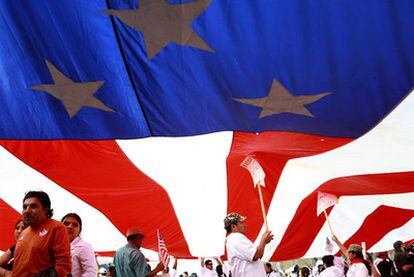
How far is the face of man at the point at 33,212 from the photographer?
3247 mm

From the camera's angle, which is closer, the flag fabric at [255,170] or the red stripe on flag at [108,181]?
the flag fabric at [255,170]

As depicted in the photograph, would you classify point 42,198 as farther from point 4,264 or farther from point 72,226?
point 72,226

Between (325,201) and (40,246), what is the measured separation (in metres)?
4.05

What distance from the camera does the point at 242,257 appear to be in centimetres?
432

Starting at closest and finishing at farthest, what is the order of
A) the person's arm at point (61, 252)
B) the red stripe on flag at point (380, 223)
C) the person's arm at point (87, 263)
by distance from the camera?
the person's arm at point (61, 252) < the person's arm at point (87, 263) < the red stripe on flag at point (380, 223)

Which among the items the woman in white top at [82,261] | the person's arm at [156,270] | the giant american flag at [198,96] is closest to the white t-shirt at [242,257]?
the person's arm at [156,270]

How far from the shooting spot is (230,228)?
15.0 feet

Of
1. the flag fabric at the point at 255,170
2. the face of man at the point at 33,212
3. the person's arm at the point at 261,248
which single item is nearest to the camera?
the face of man at the point at 33,212

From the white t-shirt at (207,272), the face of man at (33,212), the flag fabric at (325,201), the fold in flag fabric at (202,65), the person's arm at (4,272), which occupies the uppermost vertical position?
the fold in flag fabric at (202,65)

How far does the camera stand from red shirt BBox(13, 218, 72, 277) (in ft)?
10.2

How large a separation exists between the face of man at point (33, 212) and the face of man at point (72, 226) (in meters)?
1.01

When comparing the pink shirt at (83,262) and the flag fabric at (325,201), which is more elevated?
the flag fabric at (325,201)

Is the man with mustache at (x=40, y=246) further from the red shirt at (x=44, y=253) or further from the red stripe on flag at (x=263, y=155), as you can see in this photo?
the red stripe on flag at (x=263, y=155)

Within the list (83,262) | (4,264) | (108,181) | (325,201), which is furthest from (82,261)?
(325,201)
